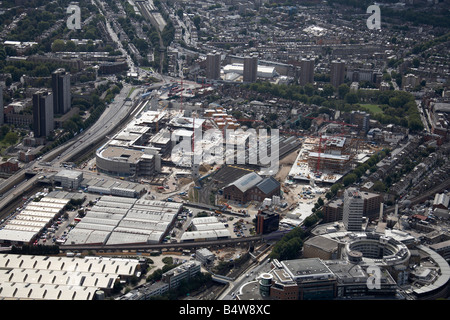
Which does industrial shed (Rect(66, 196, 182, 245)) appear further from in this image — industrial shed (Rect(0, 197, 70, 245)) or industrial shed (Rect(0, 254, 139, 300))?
industrial shed (Rect(0, 254, 139, 300))

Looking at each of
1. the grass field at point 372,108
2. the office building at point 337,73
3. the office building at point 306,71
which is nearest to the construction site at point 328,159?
the grass field at point 372,108

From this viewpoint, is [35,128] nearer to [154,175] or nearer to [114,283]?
[154,175]

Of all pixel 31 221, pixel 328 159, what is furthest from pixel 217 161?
pixel 31 221

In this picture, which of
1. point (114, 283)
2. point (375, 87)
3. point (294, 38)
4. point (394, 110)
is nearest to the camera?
point (114, 283)

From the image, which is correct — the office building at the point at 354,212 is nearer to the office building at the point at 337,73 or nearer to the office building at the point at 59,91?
the office building at the point at 59,91

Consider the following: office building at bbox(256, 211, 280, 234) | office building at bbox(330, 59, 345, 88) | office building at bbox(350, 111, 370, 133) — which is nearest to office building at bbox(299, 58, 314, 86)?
office building at bbox(330, 59, 345, 88)
